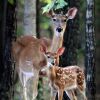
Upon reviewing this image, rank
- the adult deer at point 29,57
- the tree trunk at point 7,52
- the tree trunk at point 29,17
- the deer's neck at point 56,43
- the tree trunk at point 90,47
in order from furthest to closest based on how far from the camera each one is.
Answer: the tree trunk at point 29,17, the tree trunk at point 7,52, the tree trunk at point 90,47, the adult deer at point 29,57, the deer's neck at point 56,43

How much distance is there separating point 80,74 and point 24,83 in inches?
45.5

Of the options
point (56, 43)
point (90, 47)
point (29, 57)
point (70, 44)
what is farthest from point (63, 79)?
point (70, 44)

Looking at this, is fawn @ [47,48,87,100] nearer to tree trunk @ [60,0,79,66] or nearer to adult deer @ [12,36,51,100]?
adult deer @ [12,36,51,100]

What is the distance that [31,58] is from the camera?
11.8 m

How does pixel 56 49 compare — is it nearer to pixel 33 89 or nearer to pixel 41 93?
pixel 33 89

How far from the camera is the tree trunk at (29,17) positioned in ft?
42.5

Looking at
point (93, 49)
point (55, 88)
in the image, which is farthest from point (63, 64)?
point (55, 88)

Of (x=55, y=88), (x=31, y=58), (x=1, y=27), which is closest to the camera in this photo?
(x=55, y=88)

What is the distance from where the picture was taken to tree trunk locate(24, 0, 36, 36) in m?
13.0

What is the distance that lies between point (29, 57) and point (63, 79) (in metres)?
1.03

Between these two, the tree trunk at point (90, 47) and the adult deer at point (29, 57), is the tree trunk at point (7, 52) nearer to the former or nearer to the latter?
the adult deer at point (29, 57)

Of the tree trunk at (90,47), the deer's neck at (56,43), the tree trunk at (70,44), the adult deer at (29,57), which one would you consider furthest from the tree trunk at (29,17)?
the deer's neck at (56,43)

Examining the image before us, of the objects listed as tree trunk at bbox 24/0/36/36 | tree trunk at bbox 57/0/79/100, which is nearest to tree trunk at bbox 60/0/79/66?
tree trunk at bbox 57/0/79/100

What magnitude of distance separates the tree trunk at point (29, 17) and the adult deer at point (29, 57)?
820 millimetres
